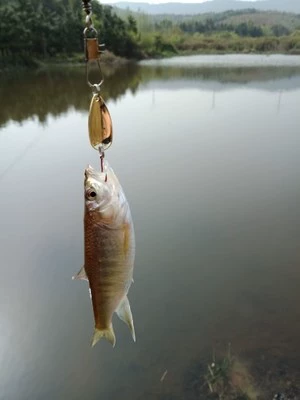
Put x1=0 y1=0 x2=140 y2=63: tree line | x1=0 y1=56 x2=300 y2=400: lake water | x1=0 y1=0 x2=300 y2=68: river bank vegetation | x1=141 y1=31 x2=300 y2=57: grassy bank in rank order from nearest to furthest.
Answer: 1. x1=0 y1=56 x2=300 y2=400: lake water
2. x1=0 y1=0 x2=140 y2=63: tree line
3. x1=0 y1=0 x2=300 y2=68: river bank vegetation
4. x1=141 y1=31 x2=300 y2=57: grassy bank

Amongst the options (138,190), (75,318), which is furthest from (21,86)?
(75,318)

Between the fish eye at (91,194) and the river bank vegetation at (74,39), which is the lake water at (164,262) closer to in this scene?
the fish eye at (91,194)

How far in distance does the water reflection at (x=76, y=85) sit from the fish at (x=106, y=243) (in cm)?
1305

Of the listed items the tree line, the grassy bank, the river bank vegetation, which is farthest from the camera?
the grassy bank

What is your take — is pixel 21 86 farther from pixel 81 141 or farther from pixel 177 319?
pixel 177 319

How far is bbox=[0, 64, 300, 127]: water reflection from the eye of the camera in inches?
620

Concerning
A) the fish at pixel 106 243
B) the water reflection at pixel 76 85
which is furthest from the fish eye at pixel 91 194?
the water reflection at pixel 76 85

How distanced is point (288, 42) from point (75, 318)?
2024 inches

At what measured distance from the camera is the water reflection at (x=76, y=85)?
1576cm

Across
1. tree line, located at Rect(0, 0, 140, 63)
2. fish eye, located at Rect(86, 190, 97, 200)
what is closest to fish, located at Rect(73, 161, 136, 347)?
fish eye, located at Rect(86, 190, 97, 200)

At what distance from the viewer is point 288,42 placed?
1865 inches

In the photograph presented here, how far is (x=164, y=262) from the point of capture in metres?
5.34

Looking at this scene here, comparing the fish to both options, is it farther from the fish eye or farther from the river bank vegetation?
the river bank vegetation

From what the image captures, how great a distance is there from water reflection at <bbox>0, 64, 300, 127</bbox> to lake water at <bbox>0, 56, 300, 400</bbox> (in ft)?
13.6
